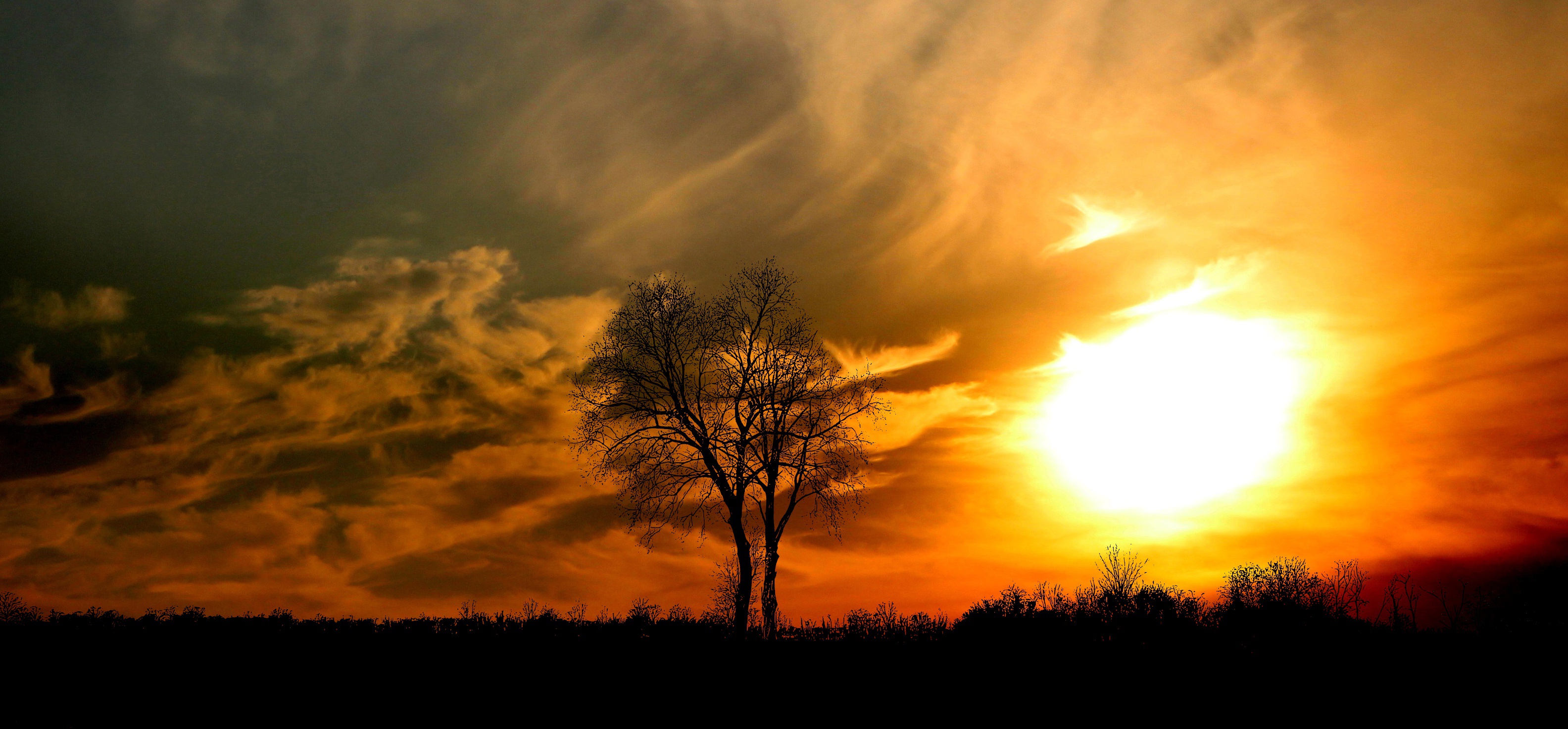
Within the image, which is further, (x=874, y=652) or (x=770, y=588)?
(x=770, y=588)

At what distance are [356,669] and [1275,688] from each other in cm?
1334

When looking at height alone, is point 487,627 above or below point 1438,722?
above

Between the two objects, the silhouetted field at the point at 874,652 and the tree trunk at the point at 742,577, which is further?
the tree trunk at the point at 742,577

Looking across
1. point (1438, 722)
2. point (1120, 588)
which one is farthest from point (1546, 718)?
point (1120, 588)

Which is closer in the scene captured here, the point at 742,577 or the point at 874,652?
the point at 874,652

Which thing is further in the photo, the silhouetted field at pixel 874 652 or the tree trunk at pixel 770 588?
the tree trunk at pixel 770 588

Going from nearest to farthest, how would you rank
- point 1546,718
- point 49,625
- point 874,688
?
point 1546,718, point 874,688, point 49,625

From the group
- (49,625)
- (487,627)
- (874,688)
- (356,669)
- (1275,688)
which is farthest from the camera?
(487,627)

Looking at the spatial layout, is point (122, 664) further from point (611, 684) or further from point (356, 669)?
point (611, 684)

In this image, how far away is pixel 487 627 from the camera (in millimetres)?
17750

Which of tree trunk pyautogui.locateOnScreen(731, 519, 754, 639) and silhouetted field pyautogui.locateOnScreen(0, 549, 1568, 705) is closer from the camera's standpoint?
silhouetted field pyautogui.locateOnScreen(0, 549, 1568, 705)

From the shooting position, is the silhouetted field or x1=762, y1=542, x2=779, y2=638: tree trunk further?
x1=762, y1=542, x2=779, y2=638: tree trunk

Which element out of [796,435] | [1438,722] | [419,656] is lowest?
[1438,722]

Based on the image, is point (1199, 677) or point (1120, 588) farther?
point (1120, 588)
